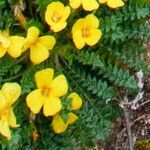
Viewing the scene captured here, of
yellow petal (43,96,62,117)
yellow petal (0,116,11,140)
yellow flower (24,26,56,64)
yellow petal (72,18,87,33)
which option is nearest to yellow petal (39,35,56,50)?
yellow flower (24,26,56,64)

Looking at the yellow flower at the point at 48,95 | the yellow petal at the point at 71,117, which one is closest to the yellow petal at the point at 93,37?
the yellow flower at the point at 48,95

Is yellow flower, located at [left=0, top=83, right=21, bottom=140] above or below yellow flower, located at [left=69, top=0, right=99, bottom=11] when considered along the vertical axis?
below

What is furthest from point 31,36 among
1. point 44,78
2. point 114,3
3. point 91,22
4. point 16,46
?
point 114,3

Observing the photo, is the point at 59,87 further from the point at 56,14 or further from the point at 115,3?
the point at 115,3

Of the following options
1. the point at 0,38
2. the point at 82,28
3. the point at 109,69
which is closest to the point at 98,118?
the point at 109,69

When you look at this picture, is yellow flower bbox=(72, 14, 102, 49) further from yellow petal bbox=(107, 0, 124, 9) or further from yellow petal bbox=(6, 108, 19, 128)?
yellow petal bbox=(6, 108, 19, 128)

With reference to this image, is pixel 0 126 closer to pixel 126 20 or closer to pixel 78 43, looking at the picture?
pixel 78 43

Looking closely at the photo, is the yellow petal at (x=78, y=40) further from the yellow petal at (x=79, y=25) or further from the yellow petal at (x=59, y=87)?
the yellow petal at (x=59, y=87)
